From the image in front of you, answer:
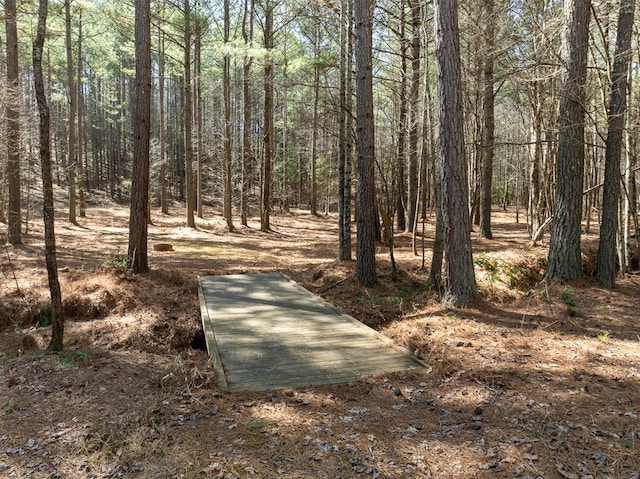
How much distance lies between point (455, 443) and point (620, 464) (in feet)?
3.46

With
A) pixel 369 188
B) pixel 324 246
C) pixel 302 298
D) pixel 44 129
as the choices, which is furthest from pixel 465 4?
pixel 44 129

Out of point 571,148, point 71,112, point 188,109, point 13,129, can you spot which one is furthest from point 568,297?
point 71,112

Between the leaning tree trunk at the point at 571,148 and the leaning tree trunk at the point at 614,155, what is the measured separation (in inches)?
19.8

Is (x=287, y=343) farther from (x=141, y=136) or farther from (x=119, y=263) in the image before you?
(x=141, y=136)

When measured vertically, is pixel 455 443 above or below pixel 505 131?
below

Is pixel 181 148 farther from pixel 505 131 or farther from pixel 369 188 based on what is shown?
pixel 369 188

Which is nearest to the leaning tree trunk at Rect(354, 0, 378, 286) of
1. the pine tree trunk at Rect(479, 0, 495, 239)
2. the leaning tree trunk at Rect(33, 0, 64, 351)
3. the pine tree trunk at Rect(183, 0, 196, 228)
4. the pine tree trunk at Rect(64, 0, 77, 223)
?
the leaning tree trunk at Rect(33, 0, 64, 351)

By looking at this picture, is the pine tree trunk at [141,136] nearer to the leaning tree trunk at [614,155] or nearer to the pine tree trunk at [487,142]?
the leaning tree trunk at [614,155]

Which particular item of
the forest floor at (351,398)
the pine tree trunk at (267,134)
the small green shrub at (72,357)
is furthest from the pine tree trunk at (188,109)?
the small green shrub at (72,357)

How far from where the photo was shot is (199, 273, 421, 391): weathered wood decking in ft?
14.9

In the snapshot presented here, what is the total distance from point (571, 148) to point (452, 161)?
9.69 feet

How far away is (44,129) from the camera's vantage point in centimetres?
492

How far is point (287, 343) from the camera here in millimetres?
5504

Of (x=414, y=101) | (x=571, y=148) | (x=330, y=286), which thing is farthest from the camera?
(x=414, y=101)
